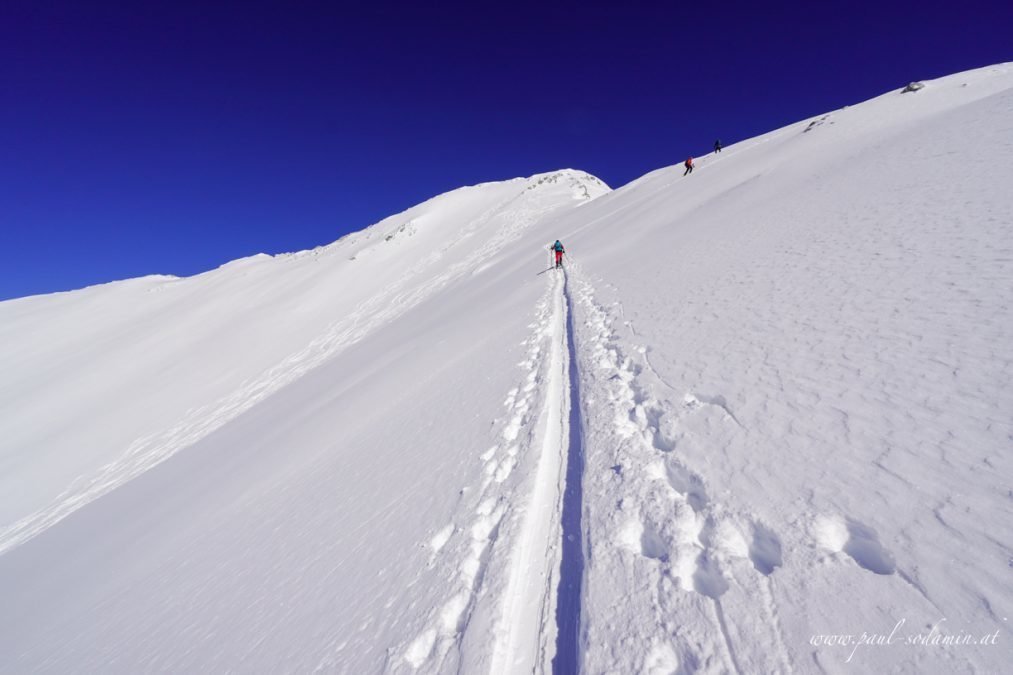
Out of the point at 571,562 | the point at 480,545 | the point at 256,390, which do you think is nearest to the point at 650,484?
the point at 571,562

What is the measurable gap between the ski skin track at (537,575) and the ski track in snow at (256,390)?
2.44ft

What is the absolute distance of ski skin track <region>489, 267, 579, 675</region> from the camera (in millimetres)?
2705

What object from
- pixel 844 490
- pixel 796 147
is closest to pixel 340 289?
pixel 796 147

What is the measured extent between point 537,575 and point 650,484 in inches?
49.9

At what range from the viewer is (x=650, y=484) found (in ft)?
12.0

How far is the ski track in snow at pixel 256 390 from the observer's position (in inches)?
588

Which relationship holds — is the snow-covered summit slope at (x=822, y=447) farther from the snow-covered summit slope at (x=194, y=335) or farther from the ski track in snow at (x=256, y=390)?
the snow-covered summit slope at (x=194, y=335)

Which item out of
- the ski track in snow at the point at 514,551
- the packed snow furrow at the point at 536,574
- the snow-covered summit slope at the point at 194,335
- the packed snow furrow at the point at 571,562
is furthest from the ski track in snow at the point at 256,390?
the packed snow furrow at the point at 571,562

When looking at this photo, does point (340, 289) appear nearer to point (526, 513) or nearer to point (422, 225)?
point (422, 225)

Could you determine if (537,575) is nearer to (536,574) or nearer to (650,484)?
(536,574)

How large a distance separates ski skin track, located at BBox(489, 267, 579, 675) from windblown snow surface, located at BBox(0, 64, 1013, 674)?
0.02 m

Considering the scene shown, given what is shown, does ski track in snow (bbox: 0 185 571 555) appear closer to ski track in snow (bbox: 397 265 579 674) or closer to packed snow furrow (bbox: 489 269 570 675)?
ski track in snow (bbox: 397 265 579 674)

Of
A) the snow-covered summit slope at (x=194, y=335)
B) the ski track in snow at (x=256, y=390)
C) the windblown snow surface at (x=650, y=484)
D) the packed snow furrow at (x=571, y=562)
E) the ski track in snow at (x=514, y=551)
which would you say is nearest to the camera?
the windblown snow surface at (x=650, y=484)

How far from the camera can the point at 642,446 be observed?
14.0ft
